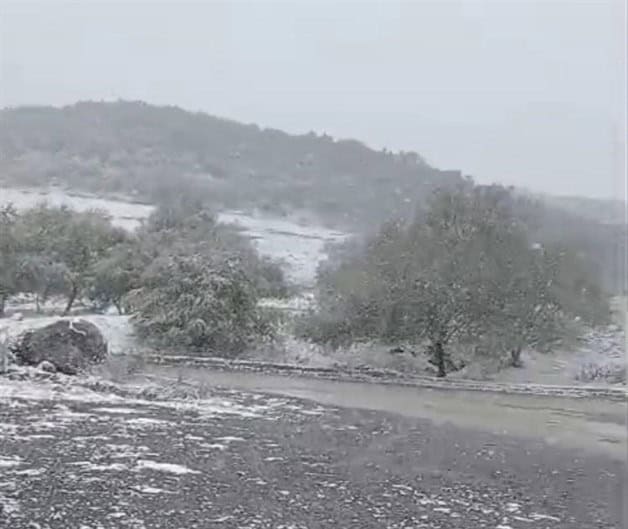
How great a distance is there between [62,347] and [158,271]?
6.39ft

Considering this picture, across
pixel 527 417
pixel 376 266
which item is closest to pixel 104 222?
pixel 376 266

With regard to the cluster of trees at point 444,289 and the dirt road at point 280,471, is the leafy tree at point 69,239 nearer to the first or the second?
the cluster of trees at point 444,289

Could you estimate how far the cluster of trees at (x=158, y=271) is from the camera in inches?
253

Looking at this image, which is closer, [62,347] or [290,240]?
[62,347]

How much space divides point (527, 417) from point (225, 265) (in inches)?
122

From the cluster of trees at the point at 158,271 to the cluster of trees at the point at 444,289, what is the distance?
52 centimetres

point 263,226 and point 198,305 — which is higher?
point 263,226

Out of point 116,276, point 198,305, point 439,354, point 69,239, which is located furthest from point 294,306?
point 69,239

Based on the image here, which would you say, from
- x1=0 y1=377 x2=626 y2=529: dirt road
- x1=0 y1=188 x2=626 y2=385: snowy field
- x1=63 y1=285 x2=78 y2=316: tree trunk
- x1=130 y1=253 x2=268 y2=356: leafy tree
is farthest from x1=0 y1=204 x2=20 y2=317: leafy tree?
x1=0 y1=377 x2=626 y2=529: dirt road

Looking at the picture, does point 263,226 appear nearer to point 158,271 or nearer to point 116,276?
point 158,271

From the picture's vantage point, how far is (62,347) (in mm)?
4875

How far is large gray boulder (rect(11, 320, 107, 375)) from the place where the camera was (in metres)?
4.75

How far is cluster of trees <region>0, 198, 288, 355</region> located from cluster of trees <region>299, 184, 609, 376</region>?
1.72 ft

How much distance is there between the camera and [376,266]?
5840 millimetres
